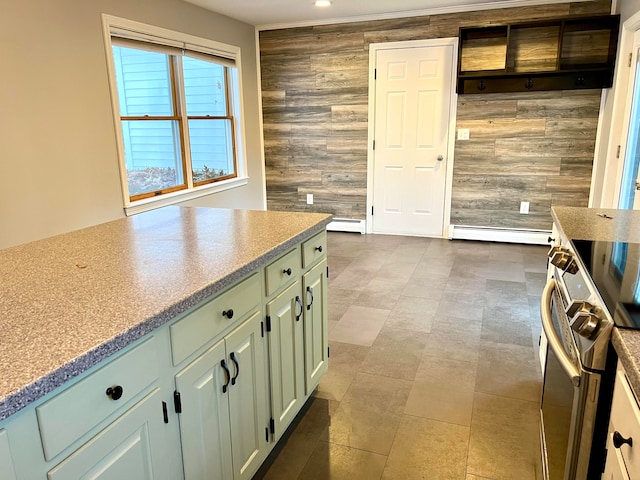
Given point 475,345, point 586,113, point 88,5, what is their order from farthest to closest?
point 586,113 < point 88,5 < point 475,345

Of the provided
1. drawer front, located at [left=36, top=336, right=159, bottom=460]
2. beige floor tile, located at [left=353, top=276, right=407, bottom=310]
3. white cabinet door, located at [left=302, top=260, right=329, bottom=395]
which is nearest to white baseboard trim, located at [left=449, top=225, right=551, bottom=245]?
beige floor tile, located at [left=353, top=276, right=407, bottom=310]

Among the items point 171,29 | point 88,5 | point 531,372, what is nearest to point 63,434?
point 531,372

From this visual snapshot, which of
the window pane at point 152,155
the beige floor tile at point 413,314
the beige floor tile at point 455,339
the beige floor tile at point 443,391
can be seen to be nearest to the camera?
the beige floor tile at point 443,391

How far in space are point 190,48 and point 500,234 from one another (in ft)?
12.3

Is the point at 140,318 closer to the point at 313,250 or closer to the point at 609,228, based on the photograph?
the point at 313,250

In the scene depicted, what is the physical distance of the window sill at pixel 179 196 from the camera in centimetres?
396

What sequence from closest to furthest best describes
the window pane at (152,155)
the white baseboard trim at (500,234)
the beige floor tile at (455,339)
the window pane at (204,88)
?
the beige floor tile at (455,339)
the window pane at (152,155)
the window pane at (204,88)
the white baseboard trim at (500,234)

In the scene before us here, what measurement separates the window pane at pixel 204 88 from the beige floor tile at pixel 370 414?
11.0 feet

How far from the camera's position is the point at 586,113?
181 inches

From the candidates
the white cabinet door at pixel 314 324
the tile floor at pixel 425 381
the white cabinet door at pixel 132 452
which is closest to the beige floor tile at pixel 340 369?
the tile floor at pixel 425 381

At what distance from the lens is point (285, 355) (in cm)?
187

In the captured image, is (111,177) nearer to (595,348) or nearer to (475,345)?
(475,345)

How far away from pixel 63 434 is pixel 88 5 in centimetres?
344

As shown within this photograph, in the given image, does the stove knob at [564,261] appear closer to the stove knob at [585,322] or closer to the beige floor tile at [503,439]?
the stove knob at [585,322]
